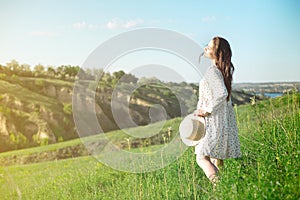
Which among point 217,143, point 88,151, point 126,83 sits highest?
point 126,83

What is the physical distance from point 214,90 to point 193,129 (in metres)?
0.38

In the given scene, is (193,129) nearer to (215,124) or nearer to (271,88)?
(215,124)

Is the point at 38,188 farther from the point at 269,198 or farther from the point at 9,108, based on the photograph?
the point at 9,108

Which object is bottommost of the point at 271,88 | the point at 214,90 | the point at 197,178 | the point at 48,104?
the point at 197,178

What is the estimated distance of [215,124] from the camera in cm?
339

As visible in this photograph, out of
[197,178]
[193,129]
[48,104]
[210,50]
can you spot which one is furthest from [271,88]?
[48,104]

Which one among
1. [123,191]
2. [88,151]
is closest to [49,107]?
[88,151]

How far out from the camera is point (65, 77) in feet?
39.7

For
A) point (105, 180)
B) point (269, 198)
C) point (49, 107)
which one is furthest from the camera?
point (49, 107)

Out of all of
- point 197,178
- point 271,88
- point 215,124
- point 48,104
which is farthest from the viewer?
point 48,104

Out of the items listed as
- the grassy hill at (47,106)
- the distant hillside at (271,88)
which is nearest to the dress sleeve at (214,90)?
the distant hillside at (271,88)

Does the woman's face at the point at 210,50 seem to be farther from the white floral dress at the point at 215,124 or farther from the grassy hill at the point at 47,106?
the grassy hill at the point at 47,106

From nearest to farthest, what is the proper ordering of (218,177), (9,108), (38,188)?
1. (218,177)
2. (38,188)
3. (9,108)

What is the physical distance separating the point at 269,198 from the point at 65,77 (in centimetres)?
1027
